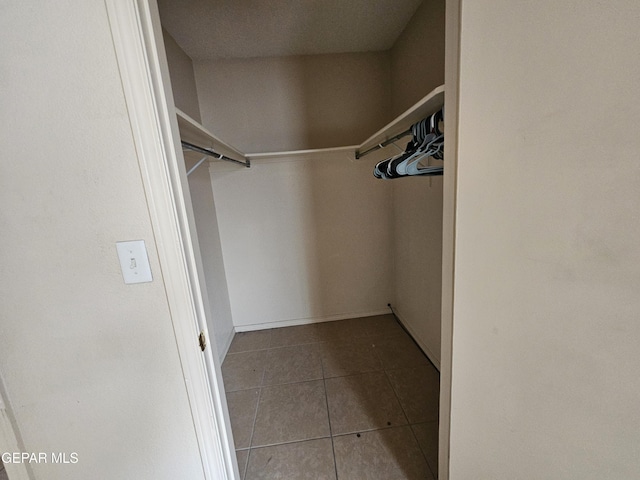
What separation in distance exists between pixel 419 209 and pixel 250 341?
1.91 meters

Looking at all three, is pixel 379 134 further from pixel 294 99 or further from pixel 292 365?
pixel 292 365

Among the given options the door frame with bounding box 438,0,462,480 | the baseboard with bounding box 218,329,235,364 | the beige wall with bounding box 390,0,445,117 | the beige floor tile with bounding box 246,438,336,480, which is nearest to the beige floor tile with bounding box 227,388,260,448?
the beige floor tile with bounding box 246,438,336,480

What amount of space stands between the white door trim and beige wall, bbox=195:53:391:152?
1.65 m

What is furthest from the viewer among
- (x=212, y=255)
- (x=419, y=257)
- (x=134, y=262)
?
(x=212, y=255)

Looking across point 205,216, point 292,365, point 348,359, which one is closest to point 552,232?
point 348,359

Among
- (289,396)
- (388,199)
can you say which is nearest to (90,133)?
(289,396)

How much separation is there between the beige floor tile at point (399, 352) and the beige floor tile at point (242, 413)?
3.26 feet

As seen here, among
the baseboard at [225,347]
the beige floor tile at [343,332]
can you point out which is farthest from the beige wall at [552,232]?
the baseboard at [225,347]

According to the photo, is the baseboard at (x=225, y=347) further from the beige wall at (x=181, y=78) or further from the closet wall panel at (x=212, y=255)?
the beige wall at (x=181, y=78)

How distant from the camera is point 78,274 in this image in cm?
66

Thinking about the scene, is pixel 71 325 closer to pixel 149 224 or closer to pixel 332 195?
pixel 149 224

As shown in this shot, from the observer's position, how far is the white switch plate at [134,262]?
0.66 m

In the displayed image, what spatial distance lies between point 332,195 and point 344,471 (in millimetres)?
1932

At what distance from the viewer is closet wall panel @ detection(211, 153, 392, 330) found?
2.30 metres
